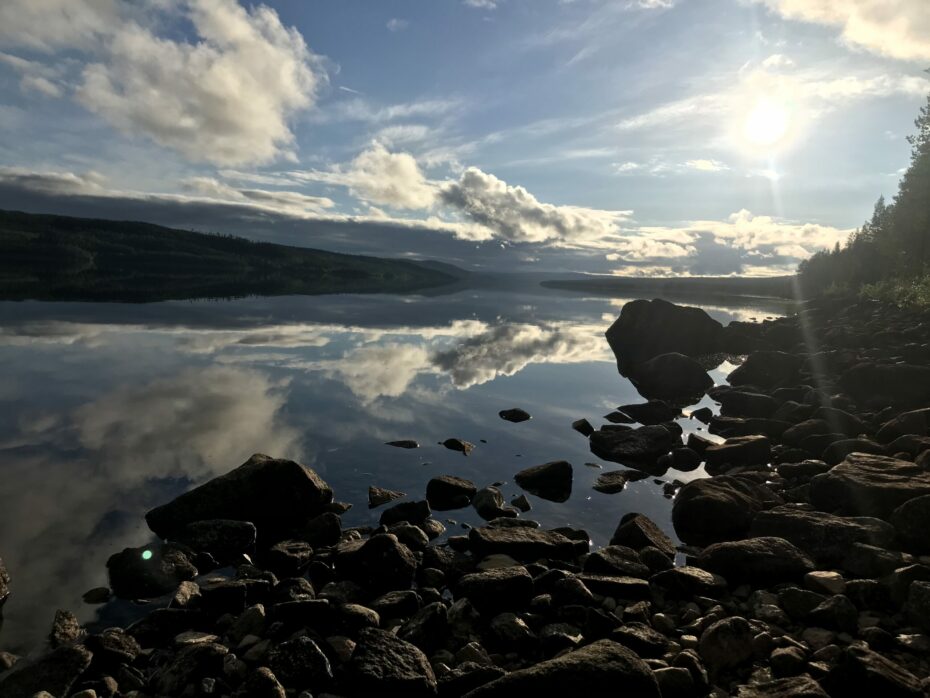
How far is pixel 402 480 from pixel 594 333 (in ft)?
147

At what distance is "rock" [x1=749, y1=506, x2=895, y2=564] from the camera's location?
8789 mm

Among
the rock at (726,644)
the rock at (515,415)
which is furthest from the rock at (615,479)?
the rock at (726,644)

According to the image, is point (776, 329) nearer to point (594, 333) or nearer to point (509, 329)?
point (594, 333)

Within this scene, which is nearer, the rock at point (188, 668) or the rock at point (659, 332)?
the rock at point (188, 668)

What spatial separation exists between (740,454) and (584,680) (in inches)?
481

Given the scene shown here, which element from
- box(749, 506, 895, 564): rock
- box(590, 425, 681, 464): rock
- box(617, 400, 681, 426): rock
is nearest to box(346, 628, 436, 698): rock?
box(749, 506, 895, 564): rock

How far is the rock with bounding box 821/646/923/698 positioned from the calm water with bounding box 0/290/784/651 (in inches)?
229

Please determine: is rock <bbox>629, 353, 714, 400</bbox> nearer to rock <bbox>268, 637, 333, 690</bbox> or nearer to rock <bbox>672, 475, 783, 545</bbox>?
rock <bbox>672, 475, 783, 545</bbox>

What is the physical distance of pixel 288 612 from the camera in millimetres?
7594

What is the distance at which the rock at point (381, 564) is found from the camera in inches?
354

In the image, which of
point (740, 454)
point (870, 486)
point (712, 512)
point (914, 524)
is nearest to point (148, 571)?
point (712, 512)

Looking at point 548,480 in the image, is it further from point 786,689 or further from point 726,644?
point 786,689

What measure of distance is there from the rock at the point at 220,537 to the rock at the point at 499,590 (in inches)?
191

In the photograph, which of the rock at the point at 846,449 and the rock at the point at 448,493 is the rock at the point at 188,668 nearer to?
the rock at the point at 448,493
